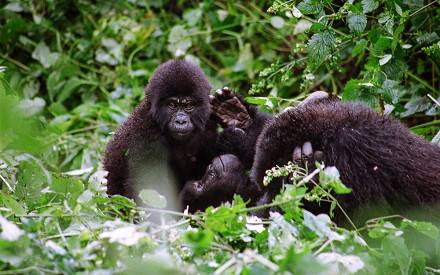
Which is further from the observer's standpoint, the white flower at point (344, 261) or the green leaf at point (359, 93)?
the green leaf at point (359, 93)

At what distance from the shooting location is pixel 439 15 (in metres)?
3.82

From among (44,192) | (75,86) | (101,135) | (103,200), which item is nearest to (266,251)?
(103,200)

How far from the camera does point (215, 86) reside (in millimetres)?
5316

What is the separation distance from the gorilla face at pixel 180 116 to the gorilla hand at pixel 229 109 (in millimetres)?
192

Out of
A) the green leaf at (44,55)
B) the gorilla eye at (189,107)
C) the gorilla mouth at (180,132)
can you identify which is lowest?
the gorilla mouth at (180,132)

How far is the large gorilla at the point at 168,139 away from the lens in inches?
152

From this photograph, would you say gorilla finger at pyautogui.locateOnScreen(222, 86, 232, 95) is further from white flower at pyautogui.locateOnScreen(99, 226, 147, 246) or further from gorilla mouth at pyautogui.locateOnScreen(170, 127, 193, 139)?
white flower at pyautogui.locateOnScreen(99, 226, 147, 246)

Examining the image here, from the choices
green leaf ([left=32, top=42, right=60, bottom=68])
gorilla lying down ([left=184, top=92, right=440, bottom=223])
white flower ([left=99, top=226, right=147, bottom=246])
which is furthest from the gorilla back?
green leaf ([left=32, top=42, right=60, bottom=68])

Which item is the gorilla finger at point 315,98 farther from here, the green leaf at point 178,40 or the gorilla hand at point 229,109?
the green leaf at point 178,40

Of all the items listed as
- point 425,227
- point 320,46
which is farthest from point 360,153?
point 320,46

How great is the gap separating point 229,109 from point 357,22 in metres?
1.01

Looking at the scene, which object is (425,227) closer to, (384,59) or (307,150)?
(307,150)

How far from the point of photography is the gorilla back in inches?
152

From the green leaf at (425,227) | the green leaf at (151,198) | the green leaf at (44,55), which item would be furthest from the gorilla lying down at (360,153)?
the green leaf at (44,55)
